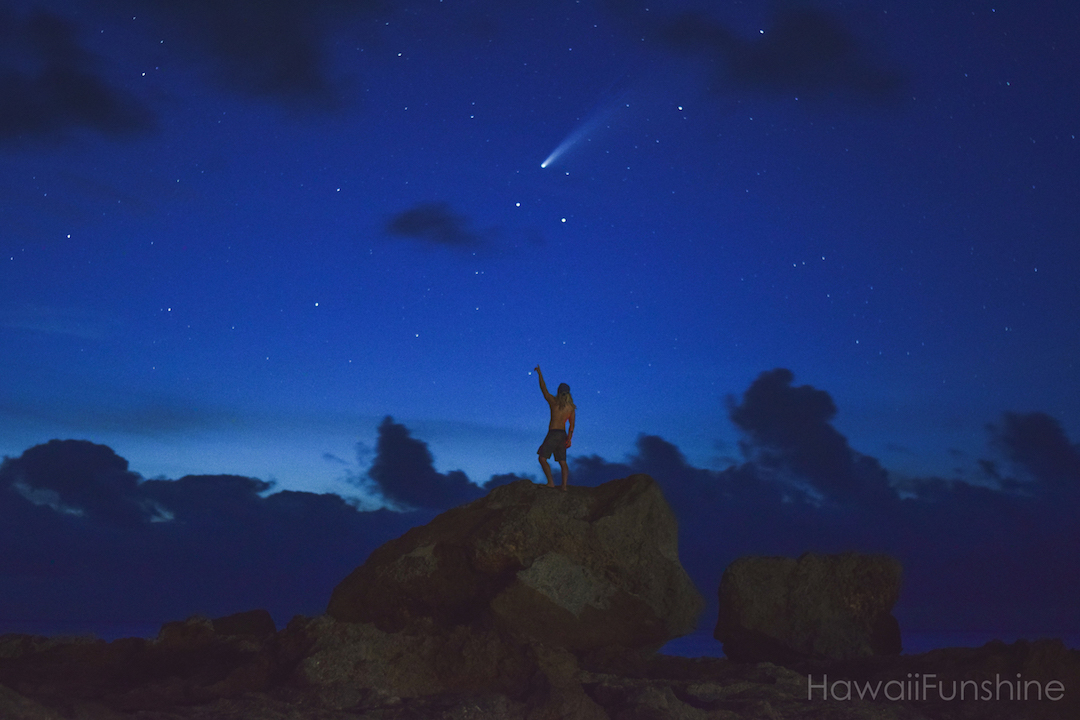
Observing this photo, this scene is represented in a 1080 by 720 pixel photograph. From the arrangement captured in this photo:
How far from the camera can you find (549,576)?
15.9 m

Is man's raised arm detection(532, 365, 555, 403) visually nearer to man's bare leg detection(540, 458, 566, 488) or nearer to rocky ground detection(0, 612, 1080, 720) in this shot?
man's bare leg detection(540, 458, 566, 488)

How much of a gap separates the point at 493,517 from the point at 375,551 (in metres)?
2.79

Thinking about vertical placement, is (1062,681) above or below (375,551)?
below

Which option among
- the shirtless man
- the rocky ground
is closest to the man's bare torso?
the shirtless man

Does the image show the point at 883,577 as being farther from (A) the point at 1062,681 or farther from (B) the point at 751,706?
(B) the point at 751,706

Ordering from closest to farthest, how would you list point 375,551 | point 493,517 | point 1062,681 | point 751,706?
point 751,706, point 1062,681, point 493,517, point 375,551

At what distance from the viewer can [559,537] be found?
1633 cm

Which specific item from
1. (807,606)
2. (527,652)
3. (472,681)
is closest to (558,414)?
(527,652)

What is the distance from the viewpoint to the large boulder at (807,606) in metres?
17.8

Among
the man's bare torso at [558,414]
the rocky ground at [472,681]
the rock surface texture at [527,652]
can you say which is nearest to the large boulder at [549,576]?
the rock surface texture at [527,652]

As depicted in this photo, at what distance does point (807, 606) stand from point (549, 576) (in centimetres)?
584

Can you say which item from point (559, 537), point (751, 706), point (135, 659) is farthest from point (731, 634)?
point (135, 659)

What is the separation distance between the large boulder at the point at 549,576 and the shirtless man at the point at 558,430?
32.4 inches

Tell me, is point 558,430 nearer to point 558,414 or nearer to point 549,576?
point 558,414
